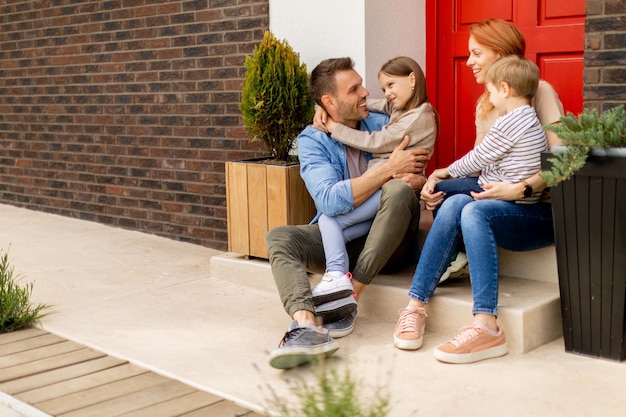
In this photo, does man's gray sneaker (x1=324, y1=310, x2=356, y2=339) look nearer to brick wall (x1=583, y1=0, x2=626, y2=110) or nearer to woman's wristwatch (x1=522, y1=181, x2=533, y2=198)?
woman's wristwatch (x1=522, y1=181, x2=533, y2=198)

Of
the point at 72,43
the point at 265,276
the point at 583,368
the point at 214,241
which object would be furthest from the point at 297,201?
the point at 72,43

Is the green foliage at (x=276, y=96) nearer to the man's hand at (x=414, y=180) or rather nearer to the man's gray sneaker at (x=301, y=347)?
the man's hand at (x=414, y=180)

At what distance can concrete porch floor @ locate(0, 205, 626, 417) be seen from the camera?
3.08 m

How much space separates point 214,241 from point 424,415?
313 cm

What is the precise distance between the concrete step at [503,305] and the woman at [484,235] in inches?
4.3

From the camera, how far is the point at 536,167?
366 centimetres

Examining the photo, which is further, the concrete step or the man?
the man

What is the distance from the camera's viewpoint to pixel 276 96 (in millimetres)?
4656

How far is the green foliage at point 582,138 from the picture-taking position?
3.25 meters

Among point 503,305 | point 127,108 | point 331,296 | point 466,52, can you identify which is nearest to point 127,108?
point 127,108

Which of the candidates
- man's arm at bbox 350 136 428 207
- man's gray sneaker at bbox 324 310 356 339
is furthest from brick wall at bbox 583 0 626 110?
man's gray sneaker at bbox 324 310 356 339

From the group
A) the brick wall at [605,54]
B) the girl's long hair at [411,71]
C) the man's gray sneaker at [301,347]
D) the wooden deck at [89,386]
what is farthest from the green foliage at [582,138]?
the wooden deck at [89,386]

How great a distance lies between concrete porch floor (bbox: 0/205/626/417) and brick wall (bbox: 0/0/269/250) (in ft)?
1.70

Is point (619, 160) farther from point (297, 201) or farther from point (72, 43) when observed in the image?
point (72, 43)
